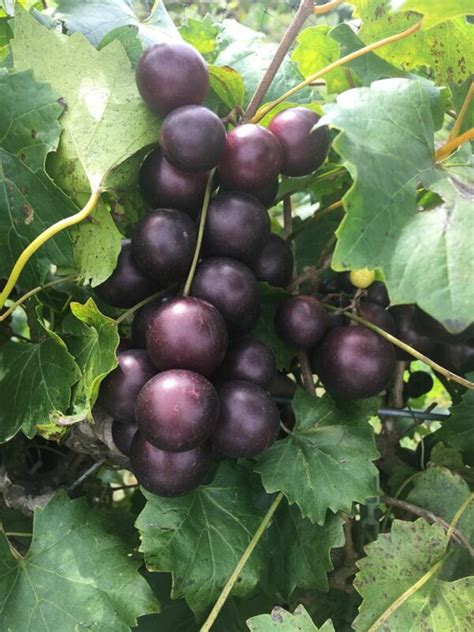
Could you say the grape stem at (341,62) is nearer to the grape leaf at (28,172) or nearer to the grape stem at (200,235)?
the grape stem at (200,235)

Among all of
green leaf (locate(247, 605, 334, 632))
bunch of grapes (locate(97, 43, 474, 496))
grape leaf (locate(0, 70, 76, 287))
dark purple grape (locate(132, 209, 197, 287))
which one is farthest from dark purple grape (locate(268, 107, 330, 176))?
green leaf (locate(247, 605, 334, 632))

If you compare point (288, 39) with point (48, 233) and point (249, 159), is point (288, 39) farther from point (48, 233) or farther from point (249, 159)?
point (48, 233)

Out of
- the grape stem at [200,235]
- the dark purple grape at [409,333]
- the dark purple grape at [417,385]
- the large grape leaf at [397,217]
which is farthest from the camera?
the dark purple grape at [417,385]

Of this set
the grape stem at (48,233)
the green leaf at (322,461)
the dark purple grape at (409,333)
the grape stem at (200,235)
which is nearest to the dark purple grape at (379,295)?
the dark purple grape at (409,333)

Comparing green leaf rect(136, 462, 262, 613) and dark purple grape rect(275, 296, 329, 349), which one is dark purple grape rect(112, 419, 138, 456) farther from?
dark purple grape rect(275, 296, 329, 349)

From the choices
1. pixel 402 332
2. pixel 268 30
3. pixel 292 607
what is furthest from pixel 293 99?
pixel 268 30
